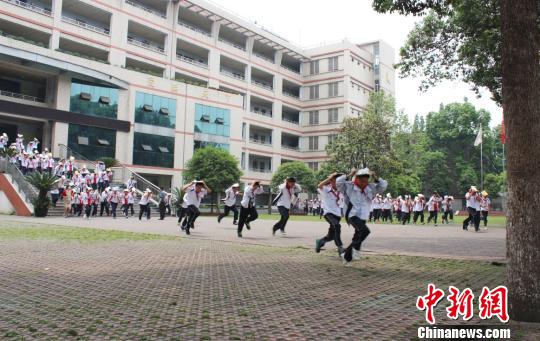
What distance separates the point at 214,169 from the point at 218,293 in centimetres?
3191

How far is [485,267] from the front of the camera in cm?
820

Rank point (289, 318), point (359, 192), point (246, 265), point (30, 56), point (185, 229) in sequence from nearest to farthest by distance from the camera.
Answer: point (289, 318) → point (246, 265) → point (359, 192) → point (185, 229) → point (30, 56)

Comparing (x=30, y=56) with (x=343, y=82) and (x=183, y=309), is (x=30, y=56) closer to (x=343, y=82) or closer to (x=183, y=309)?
(x=183, y=309)

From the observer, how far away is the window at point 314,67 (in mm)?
64062

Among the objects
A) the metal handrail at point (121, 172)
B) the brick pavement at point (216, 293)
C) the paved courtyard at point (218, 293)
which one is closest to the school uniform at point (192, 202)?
the paved courtyard at point (218, 293)

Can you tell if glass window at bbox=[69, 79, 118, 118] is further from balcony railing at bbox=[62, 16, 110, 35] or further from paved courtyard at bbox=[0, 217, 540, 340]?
paved courtyard at bbox=[0, 217, 540, 340]

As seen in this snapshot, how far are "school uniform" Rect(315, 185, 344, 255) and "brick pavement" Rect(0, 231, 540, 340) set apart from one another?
1.35 feet

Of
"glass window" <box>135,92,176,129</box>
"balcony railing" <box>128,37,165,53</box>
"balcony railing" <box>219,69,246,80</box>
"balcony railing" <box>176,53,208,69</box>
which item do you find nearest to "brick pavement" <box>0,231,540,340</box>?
"glass window" <box>135,92,176,129</box>

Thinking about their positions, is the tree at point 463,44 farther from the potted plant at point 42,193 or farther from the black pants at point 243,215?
the potted plant at point 42,193

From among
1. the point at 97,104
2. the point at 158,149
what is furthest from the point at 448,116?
the point at 97,104

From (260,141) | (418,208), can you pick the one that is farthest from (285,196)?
(260,141)

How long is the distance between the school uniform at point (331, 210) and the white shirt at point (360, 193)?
2.45 ft

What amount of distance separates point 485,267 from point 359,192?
2564 mm

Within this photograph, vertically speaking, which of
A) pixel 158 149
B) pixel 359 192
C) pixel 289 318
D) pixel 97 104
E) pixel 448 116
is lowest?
pixel 289 318
